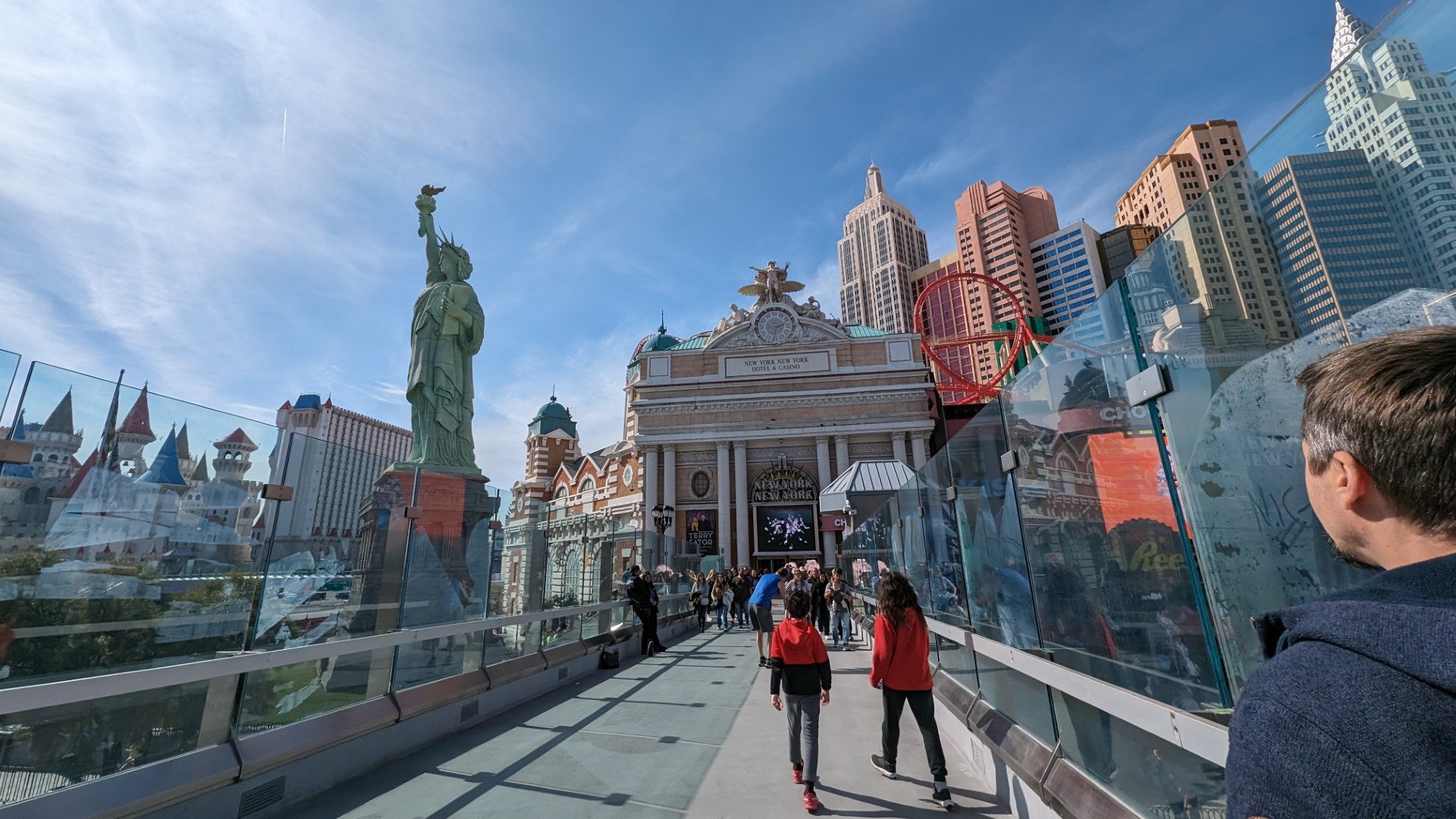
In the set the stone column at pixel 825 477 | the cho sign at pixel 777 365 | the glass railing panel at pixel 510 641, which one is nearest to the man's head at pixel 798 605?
the glass railing panel at pixel 510 641

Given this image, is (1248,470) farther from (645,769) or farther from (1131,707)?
(645,769)

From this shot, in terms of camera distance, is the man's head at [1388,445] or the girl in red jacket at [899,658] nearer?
the man's head at [1388,445]

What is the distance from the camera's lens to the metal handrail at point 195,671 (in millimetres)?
2967

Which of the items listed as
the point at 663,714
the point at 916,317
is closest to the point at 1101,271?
the point at 916,317

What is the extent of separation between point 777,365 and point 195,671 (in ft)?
101

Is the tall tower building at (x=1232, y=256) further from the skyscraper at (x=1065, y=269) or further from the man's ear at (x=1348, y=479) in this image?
the skyscraper at (x=1065, y=269)

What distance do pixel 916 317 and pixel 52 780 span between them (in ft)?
108

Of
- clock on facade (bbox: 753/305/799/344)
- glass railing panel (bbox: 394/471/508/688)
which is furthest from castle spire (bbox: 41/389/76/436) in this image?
clock on facade (bbox: 753/305/799/344)

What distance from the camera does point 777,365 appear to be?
33750 mm

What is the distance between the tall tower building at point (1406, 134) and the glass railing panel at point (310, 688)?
6.20 m

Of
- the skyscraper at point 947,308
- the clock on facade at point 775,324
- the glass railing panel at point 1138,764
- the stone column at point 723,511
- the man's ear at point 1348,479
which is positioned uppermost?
the skyscraper at point 947,308

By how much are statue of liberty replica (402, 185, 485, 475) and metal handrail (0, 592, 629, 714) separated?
12040 mm

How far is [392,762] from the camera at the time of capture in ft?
16.4

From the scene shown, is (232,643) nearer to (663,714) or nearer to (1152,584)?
(663,714)
